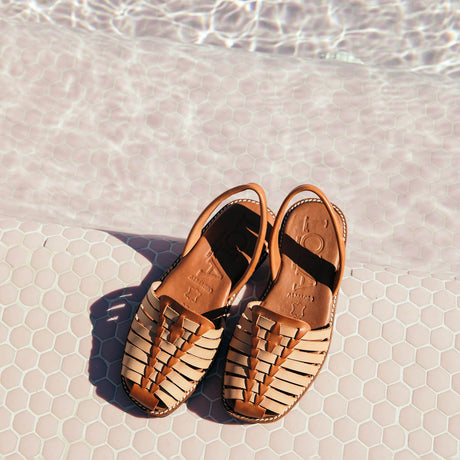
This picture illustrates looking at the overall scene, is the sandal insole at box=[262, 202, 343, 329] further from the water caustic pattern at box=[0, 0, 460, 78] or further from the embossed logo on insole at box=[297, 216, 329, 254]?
the water caustic pattern at box=[0, 0, 460, 78]

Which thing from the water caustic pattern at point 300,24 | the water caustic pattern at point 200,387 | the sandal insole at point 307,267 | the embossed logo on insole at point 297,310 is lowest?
the water caustic pattern at point 200,387

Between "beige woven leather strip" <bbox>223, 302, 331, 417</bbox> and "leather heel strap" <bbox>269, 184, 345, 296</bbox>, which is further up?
"leather heel strap" <bbox>269, 184, 345, 296</bbox>

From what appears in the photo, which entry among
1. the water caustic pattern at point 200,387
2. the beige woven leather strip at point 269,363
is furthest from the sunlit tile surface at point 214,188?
the beige woven leather strip at point 269,363

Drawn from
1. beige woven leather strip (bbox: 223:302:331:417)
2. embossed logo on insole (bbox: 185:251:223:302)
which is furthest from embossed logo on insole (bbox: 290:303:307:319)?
embossed logo on insole (bbox: 185:251:223:302)

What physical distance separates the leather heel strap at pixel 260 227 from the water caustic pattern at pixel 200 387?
114 millimetres

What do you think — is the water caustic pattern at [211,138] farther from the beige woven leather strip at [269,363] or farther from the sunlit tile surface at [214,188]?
the beige woven leather strip at [269,363]

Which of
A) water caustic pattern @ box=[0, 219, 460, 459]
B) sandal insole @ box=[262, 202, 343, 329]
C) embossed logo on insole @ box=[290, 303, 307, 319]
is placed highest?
sandal insole @ box=[262, 202, 343, 329]

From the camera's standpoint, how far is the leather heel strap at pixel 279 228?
133cm

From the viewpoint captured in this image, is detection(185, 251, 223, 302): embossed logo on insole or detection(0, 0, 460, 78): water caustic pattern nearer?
detection(185, 251, 223, 302): embossed logo on insole

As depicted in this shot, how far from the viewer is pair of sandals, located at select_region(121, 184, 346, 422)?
1273 mm

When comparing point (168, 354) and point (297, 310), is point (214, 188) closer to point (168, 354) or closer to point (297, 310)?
point (297, 310)

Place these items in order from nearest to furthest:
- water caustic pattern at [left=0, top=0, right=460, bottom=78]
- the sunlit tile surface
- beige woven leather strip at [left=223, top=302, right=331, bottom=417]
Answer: beige woven leather strip at [left=223, top=302, right=331, bottom=417] < the sunlit tile surface < water caustic pattern at [left=0, top=0, right=460, bottom=78]

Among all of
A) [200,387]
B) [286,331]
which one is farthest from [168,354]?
[286,331]

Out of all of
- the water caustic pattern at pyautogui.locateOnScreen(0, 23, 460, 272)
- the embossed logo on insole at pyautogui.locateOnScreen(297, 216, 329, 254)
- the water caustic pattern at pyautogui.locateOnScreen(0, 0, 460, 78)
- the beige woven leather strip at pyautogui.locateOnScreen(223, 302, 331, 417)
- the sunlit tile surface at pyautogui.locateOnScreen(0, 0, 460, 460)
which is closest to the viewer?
the beige woven leather strip at pyautogui.locateOnScreen(223, 302, 331, 417)
